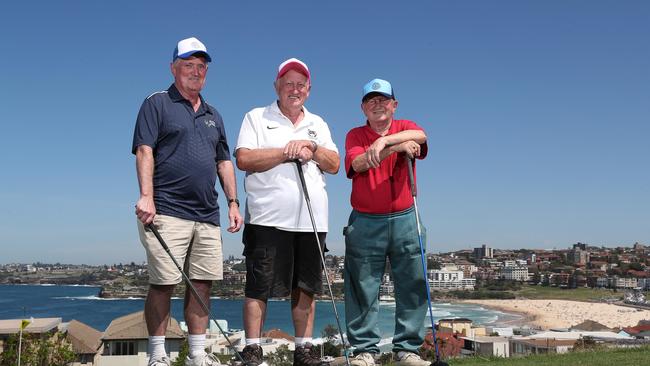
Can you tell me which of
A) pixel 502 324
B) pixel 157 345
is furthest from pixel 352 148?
pixel 502 324

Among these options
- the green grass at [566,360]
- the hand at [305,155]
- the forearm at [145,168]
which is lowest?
the green grass at [566,360]

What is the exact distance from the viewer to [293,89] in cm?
431

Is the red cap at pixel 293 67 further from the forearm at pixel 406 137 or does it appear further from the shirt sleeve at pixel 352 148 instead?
the forearm at pixel 406 137

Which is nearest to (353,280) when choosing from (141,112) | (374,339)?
(374,339)

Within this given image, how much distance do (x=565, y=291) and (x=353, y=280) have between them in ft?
466

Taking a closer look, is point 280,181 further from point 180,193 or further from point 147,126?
point 147,126

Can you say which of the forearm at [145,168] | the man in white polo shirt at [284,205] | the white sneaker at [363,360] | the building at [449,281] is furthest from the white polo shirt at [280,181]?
the building at [449,281]

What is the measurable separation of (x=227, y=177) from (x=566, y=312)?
98855mm

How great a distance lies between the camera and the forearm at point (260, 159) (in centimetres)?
402

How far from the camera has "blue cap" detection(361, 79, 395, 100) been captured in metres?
4.44

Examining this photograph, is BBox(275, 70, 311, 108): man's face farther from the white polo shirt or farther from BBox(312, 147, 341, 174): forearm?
BBox(312, 147, 341, 174): forearm

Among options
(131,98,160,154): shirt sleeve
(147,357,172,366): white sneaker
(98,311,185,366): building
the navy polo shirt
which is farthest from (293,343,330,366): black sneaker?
(98,311,185,366): building

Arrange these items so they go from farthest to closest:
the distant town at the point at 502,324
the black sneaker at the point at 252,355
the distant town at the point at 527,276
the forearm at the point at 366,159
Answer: the distant town at the point at 527,276, the distant town at the point at 502,324, the forearm at the point at 366,159, the black sneaker at the point at 252,355

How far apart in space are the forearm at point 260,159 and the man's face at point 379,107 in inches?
35.0
